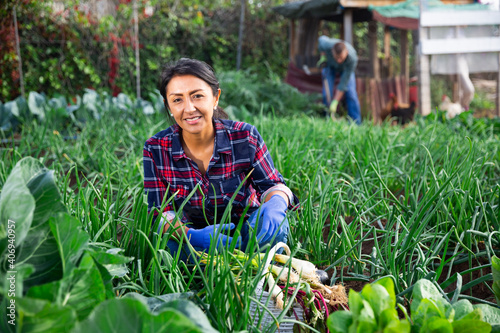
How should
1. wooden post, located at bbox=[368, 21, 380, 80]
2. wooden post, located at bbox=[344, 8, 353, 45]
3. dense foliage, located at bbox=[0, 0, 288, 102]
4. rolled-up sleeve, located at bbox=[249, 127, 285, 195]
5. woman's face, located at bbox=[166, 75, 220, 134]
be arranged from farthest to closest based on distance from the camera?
wooden post, located at bbox=[368, 21, 380, 80], wooden post, located at bbox=[344, 8, 353, 45], dense foliage, located at bbox=[0, 0, 288, 102], rolled-up sleeve, located at bbox=[249, 127, 285, 195], woman's face, located at bbox=[166, 75, 220, 134]

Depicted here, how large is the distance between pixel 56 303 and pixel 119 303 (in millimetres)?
94

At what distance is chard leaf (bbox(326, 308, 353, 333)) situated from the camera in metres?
0.83

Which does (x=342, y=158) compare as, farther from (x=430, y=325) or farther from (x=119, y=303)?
(x=119, y=303)

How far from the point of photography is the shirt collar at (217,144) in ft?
5.61

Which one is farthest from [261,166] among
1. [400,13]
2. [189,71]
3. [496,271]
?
[400,13]

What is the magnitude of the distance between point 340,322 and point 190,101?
3.41 ft

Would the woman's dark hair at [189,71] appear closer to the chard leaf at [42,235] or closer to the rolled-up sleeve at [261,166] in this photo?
the rolled-up sleeve at [261,166]

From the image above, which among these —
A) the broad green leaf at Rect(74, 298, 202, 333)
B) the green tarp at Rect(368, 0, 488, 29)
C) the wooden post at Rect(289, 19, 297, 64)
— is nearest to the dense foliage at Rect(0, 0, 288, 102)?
the wooden post at Rect(289, 19, 297, 64)

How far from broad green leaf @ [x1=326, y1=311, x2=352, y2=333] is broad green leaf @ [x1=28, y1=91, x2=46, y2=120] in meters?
3.45

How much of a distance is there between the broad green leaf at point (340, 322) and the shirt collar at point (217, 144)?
98 cm

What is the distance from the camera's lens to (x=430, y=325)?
0.80m

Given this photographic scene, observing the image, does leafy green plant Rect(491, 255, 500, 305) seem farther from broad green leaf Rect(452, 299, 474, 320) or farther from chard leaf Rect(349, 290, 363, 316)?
chard leaf Rect(349, 290, 363, 316)

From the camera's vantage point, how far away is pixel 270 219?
1.45 m

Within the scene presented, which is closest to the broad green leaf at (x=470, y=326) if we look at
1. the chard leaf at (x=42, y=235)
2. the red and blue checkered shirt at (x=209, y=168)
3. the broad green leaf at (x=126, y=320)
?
the broad green leaf at (x=126, y=320)
